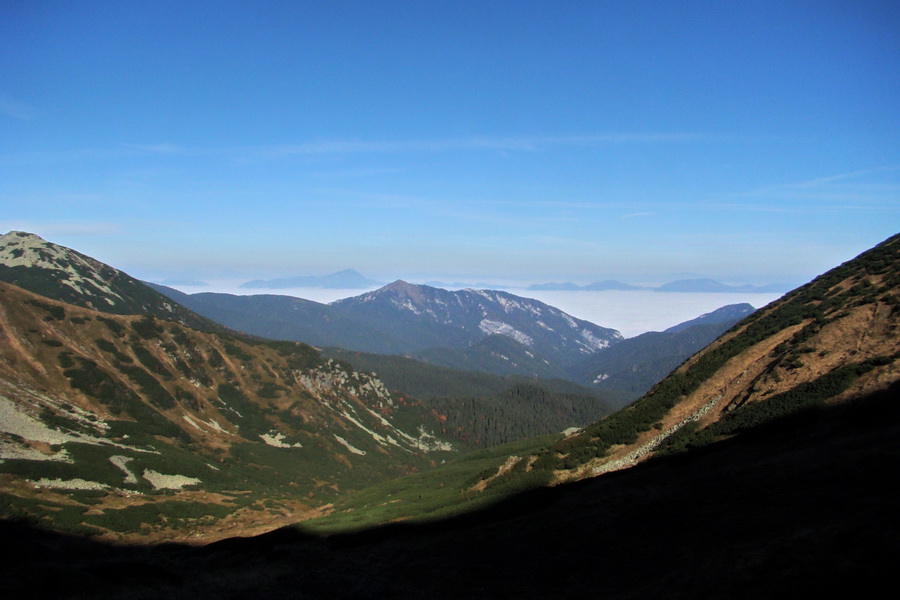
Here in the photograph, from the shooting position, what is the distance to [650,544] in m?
29.0

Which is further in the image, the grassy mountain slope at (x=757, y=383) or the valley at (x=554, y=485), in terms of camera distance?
the grassy mountain slope at (x=757, y=383)

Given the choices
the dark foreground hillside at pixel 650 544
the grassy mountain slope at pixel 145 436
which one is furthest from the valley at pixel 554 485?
the grassy mountain slope at pixel 145 436

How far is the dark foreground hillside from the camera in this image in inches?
811

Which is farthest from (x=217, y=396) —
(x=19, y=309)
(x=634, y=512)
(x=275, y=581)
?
(x=634, y=512)

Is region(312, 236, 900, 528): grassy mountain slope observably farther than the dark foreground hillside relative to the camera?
Yes

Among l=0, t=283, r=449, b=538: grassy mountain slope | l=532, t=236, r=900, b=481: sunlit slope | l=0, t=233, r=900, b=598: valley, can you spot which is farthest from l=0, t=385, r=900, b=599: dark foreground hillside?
l=0, t=283, r=449, b=538: grassy mountain slope

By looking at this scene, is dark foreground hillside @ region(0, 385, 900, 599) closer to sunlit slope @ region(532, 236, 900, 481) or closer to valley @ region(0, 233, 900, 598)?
valley @ region(0, 233, 900, 598)

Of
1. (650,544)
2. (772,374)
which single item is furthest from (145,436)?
(772,374)

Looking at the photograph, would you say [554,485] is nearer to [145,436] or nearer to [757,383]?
[757,383]

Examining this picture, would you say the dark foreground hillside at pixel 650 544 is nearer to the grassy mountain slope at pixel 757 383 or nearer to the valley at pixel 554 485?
the valley at pixel 554 485

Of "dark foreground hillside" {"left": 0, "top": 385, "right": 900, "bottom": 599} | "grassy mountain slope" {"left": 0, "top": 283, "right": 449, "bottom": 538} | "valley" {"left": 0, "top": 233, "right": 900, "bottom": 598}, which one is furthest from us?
"grassy mountain slope" {"left": 0, "top": 283, "right": 449, "bottom": 538}

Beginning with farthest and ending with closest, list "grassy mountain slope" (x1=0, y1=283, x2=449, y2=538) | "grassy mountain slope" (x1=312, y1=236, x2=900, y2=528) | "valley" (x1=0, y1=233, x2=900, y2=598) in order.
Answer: "grassy mountain slope" (x1=0, y1=283, x2=449, y2=538) < "grassy mountain slope" (x1=312, y1=236, x2=900, y2=528) < "valley" (x1=0, y1=233, x2=900, y2=598)

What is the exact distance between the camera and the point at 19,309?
465ft

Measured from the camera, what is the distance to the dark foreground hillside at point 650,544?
20.6 m
